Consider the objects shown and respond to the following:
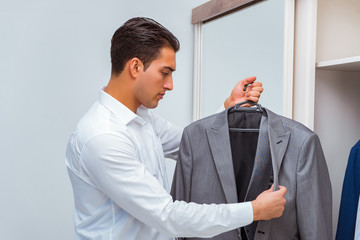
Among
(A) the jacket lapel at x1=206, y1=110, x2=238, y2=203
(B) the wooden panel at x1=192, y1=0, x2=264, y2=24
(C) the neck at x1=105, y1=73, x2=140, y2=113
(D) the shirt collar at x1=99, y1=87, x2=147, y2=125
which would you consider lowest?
(A) the jacket lapel at x1=206, y1=110, x2=238, y2=203

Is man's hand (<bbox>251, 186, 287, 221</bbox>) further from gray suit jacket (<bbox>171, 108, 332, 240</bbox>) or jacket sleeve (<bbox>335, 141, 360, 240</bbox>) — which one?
jacket sleeve (<bbox>335, 141, 360, 240</bbox>)

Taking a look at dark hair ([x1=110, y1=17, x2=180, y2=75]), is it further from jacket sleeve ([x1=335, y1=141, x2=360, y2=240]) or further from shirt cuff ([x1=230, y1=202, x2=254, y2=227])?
jacket sleeve ([x1=335, y1=141, x2=360, y2=240])

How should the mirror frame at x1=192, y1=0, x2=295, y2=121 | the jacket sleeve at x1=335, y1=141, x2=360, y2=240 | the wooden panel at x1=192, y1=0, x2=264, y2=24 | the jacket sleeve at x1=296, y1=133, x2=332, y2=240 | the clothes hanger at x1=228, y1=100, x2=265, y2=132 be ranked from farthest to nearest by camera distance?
the wooden panel at x1=192, y1=0, x2=264, y2=24
the mirror frame at x1=192, y1=0, x2=295, y2=121
the jacket sleeve at x1=335, y1=141, x2=360, y2=240
the clothes hanger at x1=228, y1=100, x2=265, y2=132
the jacket sleeve at x1=296, y1=133, x2=332, y2=240

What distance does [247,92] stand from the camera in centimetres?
144

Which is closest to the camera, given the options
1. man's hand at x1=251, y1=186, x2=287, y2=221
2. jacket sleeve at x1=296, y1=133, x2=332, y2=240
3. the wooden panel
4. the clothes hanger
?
man's hand at x1=251, y1=186, x2=287, y2=221

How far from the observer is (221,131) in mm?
1375

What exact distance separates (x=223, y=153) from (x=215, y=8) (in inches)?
48.1

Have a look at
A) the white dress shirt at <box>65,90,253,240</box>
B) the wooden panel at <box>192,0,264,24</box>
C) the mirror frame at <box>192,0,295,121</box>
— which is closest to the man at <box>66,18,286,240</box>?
the white dress shirt at <box>65,90,253,240</box>

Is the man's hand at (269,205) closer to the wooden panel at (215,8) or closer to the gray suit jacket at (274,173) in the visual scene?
the gray suit jacket at (274,173)

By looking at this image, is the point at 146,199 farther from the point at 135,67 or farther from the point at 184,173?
the point at 135,67

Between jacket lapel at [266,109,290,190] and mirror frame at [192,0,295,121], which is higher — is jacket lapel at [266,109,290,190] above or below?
below

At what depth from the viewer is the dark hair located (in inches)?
50.8

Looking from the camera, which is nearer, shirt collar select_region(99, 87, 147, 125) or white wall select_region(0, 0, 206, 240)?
shirt collar select_region(99, 87, 147, 125)

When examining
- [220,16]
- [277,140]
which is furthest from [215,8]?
[277,140]
